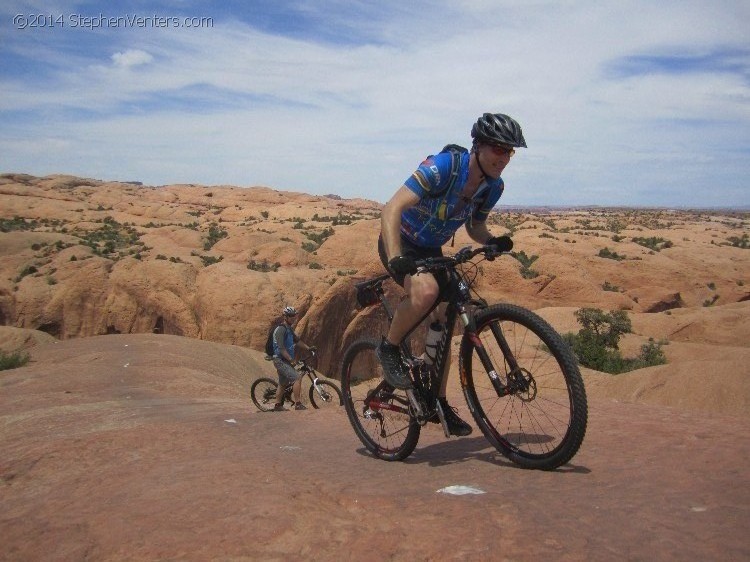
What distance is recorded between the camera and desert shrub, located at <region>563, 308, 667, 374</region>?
56.6 ft

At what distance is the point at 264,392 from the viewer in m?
11.1

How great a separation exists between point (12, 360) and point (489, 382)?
515 inches

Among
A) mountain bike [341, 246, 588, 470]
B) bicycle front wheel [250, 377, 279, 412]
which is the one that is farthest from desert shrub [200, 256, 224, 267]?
mountain bike [341, 246, 588, 470]

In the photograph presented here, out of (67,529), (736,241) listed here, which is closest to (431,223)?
(67,529)

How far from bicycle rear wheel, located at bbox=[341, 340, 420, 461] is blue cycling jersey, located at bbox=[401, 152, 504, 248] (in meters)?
0.96

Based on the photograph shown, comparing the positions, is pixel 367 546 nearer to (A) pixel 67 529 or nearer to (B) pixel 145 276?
(A) pixel 67 529

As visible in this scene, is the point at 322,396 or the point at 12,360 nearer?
the point at 322,396

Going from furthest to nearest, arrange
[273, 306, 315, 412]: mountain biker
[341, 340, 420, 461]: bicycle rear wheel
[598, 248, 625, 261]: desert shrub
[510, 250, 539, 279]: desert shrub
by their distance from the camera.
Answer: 1. [598, 248, 625, 261]: desert shrub
2. [510, 250, 539, 279]: desert shrub
3. [273, 306, 315, 412]: mountain biker
4. [341, 340, 420, 461]: bicycle rear wheel

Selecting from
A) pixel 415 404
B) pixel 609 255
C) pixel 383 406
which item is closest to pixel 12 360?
pixel 383 406

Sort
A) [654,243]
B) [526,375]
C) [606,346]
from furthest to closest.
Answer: [654,243]
[606,346]
[526,375]

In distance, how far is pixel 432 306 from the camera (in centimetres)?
370

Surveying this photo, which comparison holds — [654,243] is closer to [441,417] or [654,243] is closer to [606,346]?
[606,346]

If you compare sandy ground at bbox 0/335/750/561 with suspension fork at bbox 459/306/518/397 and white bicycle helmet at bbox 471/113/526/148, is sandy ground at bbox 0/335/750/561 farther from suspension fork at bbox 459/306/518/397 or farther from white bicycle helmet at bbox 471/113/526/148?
white bicycle helmet at bbox 471/113/526/148

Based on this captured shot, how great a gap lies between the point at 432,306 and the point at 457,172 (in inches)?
34.0
